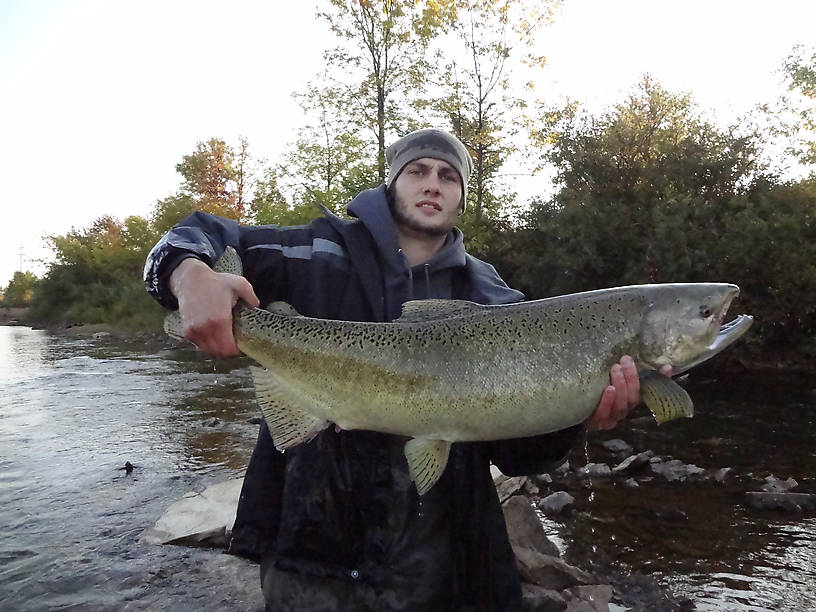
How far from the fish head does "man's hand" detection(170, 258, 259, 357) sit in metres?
1.80

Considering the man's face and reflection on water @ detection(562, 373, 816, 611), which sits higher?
the man's face

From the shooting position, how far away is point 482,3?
24.0 meters

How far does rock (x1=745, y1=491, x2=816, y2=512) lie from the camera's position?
6.03 metres

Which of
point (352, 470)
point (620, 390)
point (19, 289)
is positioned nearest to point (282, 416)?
point (352, 470)

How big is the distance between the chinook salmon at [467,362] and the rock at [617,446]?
5.86 metres

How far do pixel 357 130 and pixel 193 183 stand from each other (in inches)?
763

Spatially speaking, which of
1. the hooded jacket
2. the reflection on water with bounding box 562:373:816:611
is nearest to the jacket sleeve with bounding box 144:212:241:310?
the hooded jacket

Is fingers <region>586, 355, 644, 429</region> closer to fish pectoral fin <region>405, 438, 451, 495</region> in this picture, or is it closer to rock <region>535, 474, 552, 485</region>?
fish pectoral fin <region>405, 438, 451, 495</region>

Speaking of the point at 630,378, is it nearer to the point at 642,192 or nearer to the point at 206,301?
the point at 206,301

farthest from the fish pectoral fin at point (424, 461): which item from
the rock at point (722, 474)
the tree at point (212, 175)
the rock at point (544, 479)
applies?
the tree at point (212, 175)

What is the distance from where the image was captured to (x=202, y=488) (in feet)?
21.0

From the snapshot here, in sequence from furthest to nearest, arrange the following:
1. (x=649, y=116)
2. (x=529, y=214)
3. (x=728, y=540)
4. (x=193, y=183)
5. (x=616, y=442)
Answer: (x=193, y=183) → (x=529, y=214) → (x=649, y=116) → (x=616, y=442) → (x=728, y=540)

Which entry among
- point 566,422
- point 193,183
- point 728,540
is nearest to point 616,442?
point 728,540

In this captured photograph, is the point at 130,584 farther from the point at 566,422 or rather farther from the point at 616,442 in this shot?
the point at 616,442
